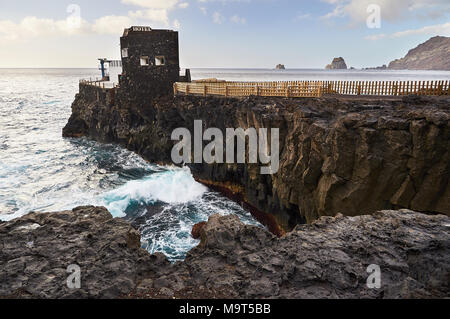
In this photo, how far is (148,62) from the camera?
3081 centimetres

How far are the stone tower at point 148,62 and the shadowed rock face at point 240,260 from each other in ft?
82.4

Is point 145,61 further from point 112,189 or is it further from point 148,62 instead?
point 112,189

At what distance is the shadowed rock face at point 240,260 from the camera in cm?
584

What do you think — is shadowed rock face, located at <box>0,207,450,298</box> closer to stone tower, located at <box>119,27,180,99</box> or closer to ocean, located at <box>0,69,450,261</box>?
ocean, located at <box>0,69,450,261</box>

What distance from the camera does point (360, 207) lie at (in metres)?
13.6

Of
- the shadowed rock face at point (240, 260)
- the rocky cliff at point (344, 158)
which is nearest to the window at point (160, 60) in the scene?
the rocky cliff at point (344, 158)

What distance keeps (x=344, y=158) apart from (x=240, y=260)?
8.74m

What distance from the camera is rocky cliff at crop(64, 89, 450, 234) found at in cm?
1212

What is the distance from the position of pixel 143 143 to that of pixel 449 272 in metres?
30.5

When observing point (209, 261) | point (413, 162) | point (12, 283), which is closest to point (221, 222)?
point (209, 261)

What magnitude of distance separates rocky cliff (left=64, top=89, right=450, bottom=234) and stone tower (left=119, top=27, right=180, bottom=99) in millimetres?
11100

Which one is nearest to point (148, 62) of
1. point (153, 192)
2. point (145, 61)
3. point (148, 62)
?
point (148, 62)

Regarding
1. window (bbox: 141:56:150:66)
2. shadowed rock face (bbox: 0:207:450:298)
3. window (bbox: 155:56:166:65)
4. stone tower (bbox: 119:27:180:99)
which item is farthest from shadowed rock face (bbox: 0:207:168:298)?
window (bbox: 155:56:166:65)

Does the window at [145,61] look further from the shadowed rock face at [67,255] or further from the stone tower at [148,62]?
the shadowed rock face at [67,255]
